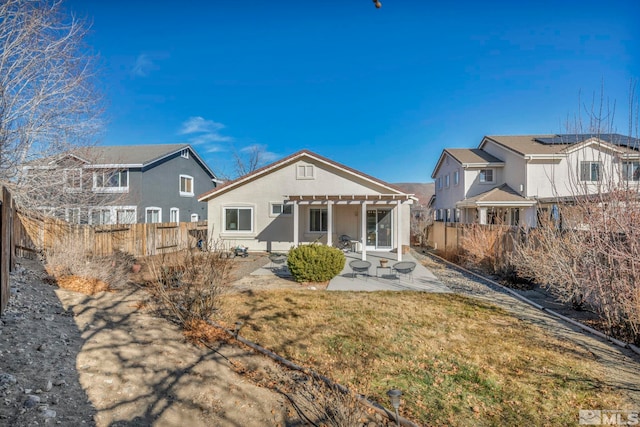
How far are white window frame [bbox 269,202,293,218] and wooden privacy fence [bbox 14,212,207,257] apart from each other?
4524 mm

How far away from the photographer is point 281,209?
1719cm

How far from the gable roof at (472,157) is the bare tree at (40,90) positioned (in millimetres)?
21634

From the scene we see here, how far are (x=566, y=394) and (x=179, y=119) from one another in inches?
992

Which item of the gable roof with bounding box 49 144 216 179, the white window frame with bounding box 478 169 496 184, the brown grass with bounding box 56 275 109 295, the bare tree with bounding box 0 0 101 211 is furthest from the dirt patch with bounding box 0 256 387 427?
the white window frame with bounding box 478 169 496 184

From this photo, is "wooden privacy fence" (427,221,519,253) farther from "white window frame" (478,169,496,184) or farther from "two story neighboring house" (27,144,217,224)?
"two story neighboring house" (27,144,217,224)

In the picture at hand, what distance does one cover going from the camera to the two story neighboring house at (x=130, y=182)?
484 inches

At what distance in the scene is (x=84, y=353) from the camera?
14.7 feet

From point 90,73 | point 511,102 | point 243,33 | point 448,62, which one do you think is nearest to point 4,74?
point 90,73

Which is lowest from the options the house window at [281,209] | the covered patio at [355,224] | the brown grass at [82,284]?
the brown grass at [82,284]

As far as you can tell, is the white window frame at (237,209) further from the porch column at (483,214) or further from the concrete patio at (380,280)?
the porch column at (483,214)

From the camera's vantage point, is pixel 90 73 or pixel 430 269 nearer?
pixel 90 73

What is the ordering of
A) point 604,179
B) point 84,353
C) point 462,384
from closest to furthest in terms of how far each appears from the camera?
1. point 462,384
2. point 84,353
3. point 604,179

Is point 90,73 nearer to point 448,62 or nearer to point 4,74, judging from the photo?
point 4,74

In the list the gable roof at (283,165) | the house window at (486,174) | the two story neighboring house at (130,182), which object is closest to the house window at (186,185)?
the two story neighboring house at (130,182)
